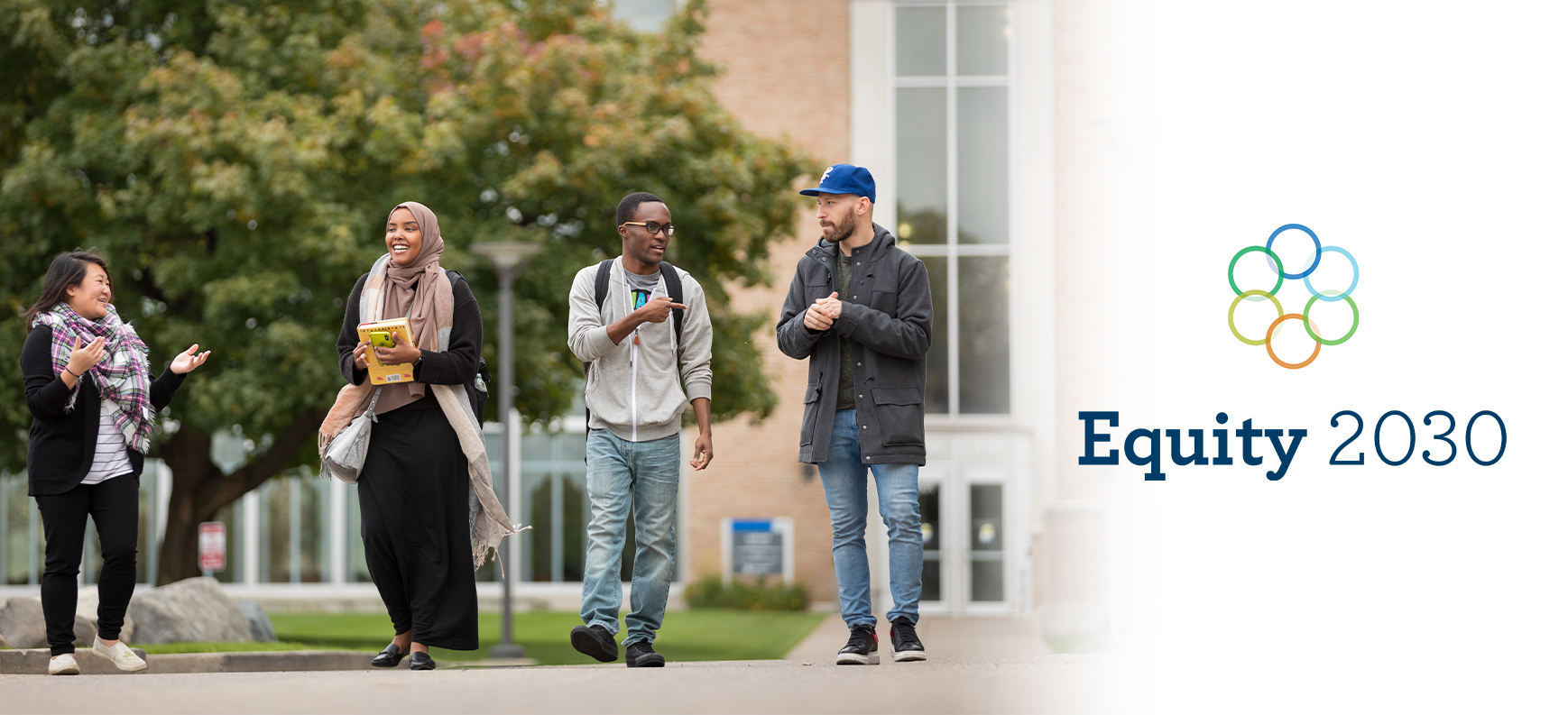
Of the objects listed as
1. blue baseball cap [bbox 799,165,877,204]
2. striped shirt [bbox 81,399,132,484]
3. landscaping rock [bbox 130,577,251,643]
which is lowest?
landscaping rock [bbox 130,577,251,643]

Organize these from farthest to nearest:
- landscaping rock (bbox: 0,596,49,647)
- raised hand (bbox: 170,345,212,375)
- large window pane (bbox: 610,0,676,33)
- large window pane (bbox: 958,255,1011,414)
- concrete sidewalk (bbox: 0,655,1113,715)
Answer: large window pane (bbox: 610,0,676,33), large window pane (bbox: 958,255,1011,414), landscaping rock (bbox: 0,596,49,647), raised hand (bbox: 170,345,212,375), concrete sidewalk (bbox: 0,655,1113,715)

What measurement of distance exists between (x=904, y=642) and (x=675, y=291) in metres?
1.54

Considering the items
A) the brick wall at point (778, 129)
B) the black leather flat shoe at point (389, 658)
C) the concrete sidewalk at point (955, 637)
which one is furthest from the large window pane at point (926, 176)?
the black leather flat shoe at point (389, 658)

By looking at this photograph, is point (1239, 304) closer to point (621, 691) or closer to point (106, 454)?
point (621, 691)

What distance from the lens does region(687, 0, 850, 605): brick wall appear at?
2459 centimetres

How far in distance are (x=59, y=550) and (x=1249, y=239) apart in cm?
606

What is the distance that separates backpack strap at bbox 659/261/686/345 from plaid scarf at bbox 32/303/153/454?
2.14 metres

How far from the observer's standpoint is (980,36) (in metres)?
22.4

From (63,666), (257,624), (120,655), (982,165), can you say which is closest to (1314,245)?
(120,655)

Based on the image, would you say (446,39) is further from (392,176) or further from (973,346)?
(973,346)

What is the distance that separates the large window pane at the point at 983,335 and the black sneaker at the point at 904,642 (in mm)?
17012

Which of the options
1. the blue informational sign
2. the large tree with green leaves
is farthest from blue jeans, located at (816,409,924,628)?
the blue informational sign

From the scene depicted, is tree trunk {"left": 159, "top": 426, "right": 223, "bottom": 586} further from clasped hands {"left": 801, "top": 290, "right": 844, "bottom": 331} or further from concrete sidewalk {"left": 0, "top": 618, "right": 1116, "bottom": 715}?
clasped hands {"left": 801, "top": 290, "right": 844, "bottom": 331}

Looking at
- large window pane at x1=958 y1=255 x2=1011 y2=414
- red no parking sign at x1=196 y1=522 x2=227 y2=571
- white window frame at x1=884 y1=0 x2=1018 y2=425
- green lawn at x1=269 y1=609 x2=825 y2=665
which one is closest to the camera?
green lawn at x1=269 y1=609 x2=825 y2=665
